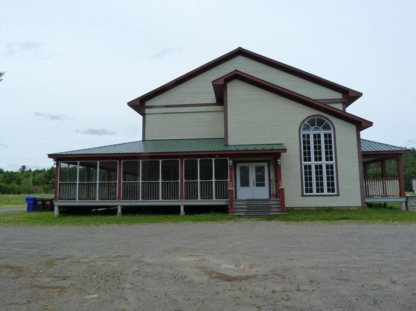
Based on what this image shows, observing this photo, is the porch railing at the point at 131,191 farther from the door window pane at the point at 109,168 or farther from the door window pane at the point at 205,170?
the door window pane at the point at 205,170

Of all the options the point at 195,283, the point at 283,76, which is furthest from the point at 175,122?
the point at 195,283

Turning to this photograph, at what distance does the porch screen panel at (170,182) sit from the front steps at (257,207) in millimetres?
3308

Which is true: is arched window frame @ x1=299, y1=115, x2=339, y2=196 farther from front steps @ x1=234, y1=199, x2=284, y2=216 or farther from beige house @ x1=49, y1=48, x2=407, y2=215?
front steps @ x1=234, y1=199, x2=284, y2=216

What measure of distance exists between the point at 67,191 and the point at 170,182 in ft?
17.9

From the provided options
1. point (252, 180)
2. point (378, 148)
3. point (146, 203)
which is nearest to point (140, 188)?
point (146, 203)

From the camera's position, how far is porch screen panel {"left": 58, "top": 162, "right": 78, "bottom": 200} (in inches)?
704

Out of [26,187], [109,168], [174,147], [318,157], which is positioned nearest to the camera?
[318,157]

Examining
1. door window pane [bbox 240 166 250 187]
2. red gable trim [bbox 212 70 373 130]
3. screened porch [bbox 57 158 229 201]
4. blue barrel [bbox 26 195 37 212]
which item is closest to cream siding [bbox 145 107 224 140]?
red gable trim [bbox 212 70 373 130]

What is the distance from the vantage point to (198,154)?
1716 centimetres

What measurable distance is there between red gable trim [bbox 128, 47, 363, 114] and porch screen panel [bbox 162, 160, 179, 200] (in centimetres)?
459

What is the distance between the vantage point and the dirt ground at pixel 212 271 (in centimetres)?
478

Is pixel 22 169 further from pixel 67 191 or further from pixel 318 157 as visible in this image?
pixel 318 157

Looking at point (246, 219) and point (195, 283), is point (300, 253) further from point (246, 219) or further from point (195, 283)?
point (246, 219)

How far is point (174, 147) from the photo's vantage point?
18.5 metres
